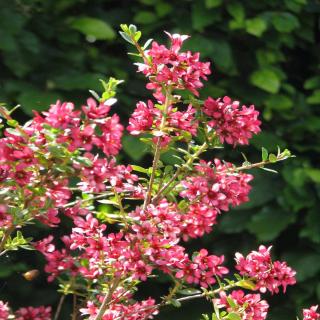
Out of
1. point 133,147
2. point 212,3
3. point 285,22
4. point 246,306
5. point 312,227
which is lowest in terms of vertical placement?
point 312,227

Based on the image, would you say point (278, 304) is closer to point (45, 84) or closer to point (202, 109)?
point (45, 84)

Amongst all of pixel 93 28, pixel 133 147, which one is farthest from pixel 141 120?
pixel 93 28

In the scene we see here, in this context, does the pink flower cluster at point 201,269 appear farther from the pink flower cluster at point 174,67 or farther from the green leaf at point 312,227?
the green leaf at point 312,227

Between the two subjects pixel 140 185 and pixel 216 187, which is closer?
pixel 216 187

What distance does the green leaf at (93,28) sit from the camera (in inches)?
129

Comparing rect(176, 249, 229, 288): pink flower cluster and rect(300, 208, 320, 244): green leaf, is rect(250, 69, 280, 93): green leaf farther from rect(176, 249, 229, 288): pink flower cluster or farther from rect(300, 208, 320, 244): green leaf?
rect(176, 249, 229, 288): pink flower cluster

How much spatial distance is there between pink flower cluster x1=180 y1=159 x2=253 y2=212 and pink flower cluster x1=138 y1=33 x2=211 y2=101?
17 cm

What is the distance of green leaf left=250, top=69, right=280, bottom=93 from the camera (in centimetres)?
339

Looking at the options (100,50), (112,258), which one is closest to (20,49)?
(100,50)

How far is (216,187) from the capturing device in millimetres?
1590

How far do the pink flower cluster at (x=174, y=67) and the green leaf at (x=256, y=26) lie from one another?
176 cm

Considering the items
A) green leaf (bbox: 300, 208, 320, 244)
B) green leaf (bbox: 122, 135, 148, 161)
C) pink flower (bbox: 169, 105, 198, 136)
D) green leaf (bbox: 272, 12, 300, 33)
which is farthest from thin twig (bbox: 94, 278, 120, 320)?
green leaf (bbox: 272, 12, 300, 33)

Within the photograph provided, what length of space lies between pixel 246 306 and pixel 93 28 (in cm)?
182

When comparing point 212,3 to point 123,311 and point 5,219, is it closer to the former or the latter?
point 123,311
